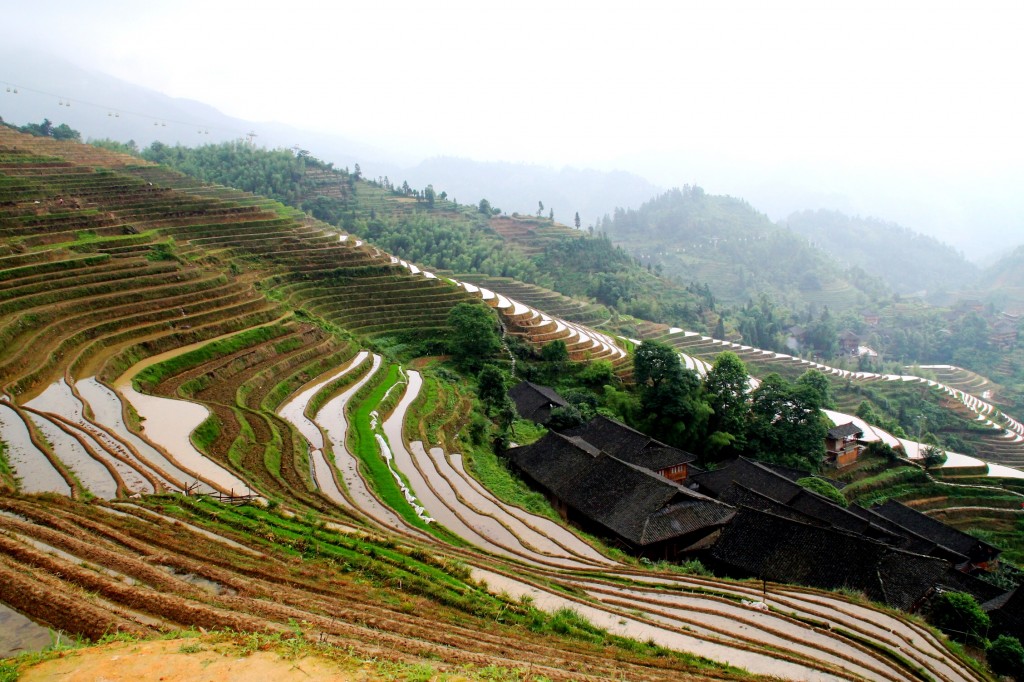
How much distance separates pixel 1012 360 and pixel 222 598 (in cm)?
10717

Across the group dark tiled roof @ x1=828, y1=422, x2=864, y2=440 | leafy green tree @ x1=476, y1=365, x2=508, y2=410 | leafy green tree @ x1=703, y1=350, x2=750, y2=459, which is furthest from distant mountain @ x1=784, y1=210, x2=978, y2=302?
leafy green tree @ x1=476, y1=365, x2=508, y2=410

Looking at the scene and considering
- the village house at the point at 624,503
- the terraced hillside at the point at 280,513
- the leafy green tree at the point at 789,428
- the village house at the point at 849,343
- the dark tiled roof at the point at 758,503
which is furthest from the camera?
the village house at the point at 849,343

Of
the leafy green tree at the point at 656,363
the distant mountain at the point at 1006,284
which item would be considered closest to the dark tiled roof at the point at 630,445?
the leafy green tree at the point at 656,363

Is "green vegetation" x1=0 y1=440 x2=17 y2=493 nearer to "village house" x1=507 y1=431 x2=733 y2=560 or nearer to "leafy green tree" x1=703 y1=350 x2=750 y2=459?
"village house" x1=507 y1=431 x2=733 y2=560

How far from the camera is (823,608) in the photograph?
12641 mm

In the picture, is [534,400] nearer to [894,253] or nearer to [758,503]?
[758,503]

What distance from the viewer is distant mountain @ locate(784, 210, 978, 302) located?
16050 centimetres

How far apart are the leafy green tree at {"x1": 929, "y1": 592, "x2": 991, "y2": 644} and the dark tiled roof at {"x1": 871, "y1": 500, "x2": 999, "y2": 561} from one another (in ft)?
24.7

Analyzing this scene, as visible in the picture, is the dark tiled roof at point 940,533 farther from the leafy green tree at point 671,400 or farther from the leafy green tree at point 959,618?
the leafy green tree at point 671,400

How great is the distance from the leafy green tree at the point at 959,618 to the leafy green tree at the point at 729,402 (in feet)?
44.3

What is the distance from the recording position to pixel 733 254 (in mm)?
136000

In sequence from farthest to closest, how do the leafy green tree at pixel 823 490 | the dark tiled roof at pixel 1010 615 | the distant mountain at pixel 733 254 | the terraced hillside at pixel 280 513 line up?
the distant mountain at pixel 733 254, the leafy green tree at pixel 823 490, the dark tiled roof at pixel 1010 615, the terraced hillside at pixel 280 513

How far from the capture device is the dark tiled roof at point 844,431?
3191 centimetres

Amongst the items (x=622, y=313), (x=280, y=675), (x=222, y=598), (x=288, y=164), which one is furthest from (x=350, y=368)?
(x=288, y=164)
